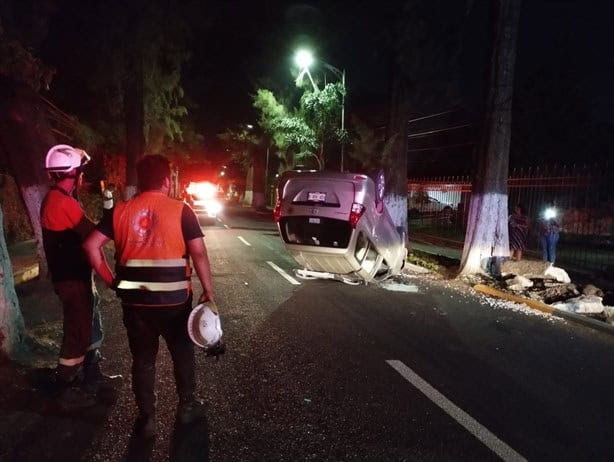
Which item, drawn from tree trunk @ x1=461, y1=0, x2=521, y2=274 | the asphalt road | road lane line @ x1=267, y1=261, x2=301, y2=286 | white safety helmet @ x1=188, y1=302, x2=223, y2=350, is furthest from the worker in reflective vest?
tree trunk @ x1=461, y1=0, x2=521, y2=274

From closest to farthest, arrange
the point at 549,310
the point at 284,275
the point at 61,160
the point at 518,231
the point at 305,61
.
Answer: the point at 61,160 → the point at 549,310 → the point at 284,275 → the point at 518,231 → the point at 305,61

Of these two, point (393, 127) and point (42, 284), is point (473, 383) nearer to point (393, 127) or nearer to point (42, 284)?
point (42, 284)

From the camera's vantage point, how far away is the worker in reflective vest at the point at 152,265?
372 centimetres

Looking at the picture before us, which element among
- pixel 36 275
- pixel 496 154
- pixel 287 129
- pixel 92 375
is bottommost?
pixel 36 275

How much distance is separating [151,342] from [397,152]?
12.6 meters

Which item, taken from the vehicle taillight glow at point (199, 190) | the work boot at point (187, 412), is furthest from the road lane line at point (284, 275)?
the vehicle taillight glow at point (199, 190)

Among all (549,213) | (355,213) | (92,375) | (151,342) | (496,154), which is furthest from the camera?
(549,213)

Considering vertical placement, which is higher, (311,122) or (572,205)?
(311,122)

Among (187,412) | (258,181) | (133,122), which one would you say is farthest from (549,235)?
(258,181)

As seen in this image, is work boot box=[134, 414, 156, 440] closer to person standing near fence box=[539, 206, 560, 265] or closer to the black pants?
the black pants

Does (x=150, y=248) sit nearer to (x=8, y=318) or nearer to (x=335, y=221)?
(x=8, y=318)

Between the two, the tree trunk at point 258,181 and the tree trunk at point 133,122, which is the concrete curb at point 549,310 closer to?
the tree trunk at point 133,122

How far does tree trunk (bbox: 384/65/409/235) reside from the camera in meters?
15.5

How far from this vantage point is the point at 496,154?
11641mm
